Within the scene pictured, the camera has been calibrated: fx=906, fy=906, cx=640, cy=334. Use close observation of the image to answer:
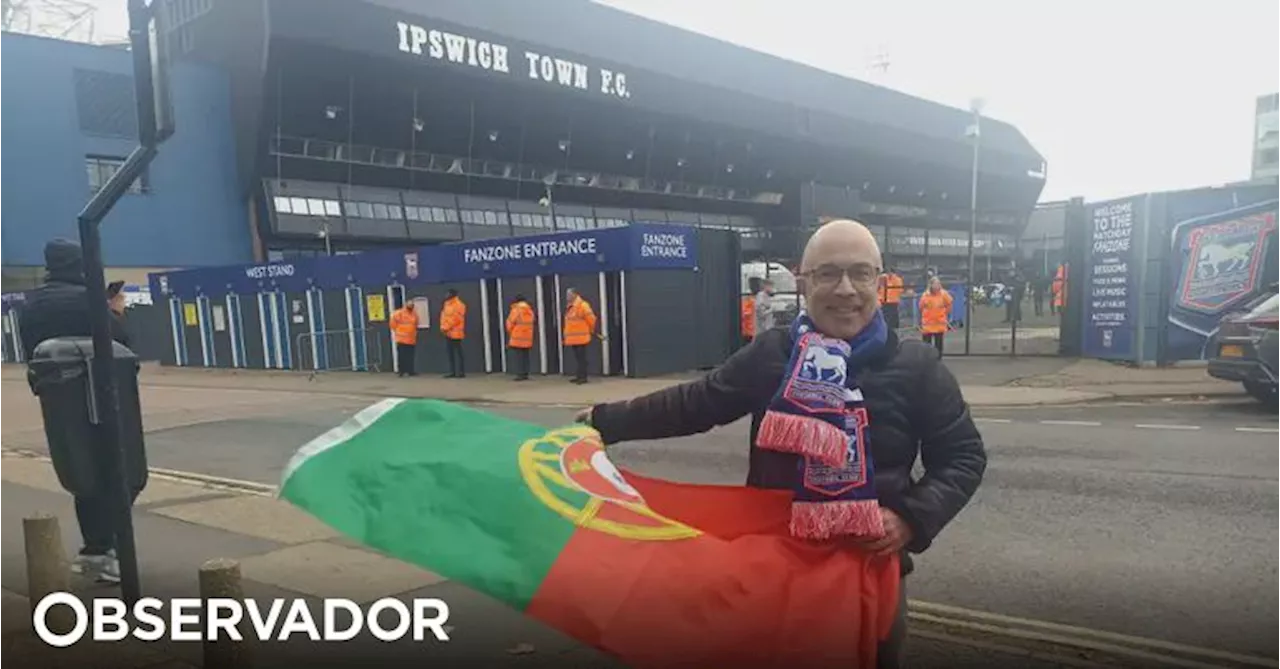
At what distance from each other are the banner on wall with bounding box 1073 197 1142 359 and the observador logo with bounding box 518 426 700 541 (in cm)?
1622

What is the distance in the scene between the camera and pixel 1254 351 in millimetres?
11078

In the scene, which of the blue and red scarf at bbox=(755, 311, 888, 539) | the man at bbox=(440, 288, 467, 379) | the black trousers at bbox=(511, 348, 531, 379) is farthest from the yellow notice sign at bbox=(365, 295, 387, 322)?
the blue and red scarf at bbox=(755, 311, 888, 539)

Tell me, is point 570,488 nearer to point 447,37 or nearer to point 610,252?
point 610,252

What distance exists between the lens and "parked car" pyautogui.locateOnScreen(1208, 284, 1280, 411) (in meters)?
10.9

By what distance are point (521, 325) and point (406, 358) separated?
151 inches

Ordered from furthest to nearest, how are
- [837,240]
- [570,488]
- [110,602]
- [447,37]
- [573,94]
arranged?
[573,94], [447,37], [110,602], [570,488], [837,240]

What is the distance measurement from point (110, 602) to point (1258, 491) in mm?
7886

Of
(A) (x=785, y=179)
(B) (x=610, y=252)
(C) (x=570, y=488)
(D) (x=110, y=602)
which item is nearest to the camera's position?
(C) (x=570, y=488)

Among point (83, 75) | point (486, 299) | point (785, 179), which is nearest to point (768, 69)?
point (785, 179)

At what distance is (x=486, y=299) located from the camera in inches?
782

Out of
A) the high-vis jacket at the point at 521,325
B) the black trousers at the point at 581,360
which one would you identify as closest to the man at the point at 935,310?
the black trousers at the point at 581,360

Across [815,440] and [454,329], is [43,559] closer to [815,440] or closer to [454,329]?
[815,440]

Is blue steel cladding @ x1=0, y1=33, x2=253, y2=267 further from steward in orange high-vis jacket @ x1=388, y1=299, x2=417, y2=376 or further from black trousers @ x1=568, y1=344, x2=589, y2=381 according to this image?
black trousers @ x1=568, y1=344, x2=589, y2=381

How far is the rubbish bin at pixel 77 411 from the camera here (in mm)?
4879
